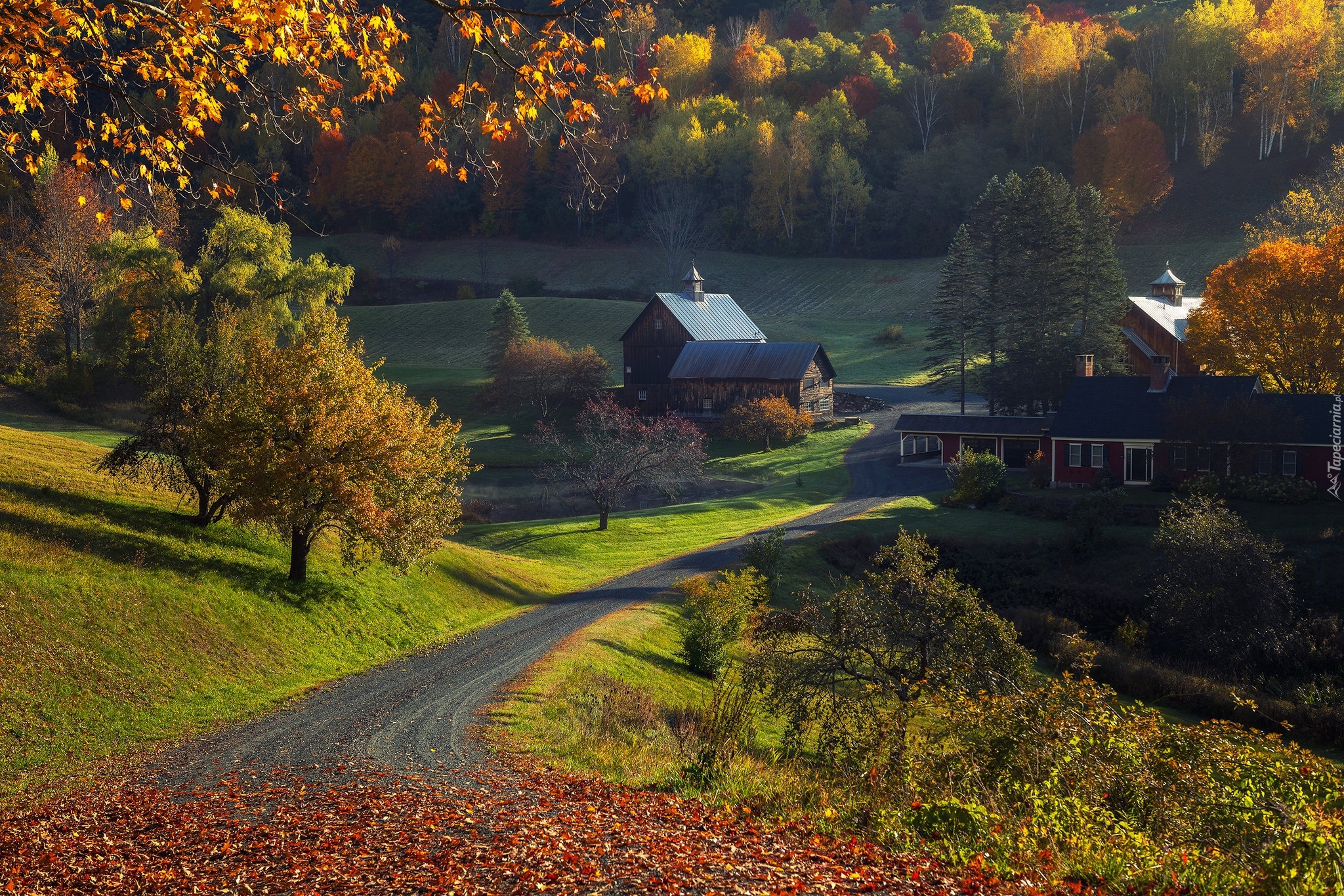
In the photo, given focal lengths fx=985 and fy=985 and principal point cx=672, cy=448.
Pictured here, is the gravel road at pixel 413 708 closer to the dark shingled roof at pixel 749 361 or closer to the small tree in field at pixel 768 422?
the small tree in field at pixel 768 422

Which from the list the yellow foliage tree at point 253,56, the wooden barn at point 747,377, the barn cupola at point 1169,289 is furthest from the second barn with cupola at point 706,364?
the yellow foliage tree at point 253,56

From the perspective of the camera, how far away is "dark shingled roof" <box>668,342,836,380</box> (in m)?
63.4

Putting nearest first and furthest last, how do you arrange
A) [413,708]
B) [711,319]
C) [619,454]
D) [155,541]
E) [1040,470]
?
[413,708] < [155,541] < [619,454] < [1040,470] < [711,319]

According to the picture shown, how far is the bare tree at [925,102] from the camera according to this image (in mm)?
109125

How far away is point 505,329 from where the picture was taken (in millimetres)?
71938

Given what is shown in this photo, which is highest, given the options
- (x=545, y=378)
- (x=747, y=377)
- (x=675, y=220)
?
(x=675, y=220)

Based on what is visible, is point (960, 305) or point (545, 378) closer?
point (960, 305)

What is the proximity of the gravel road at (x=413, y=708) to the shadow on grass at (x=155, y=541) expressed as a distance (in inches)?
143

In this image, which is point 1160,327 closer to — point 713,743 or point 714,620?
point 714,620

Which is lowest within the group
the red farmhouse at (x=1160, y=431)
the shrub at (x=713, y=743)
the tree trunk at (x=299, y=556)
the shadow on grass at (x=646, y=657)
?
the shadow on grass at (x=646, y=657)

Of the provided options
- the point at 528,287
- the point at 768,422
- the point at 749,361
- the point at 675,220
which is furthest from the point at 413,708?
the point at 675,220

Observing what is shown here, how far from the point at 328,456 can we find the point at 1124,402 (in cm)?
3839

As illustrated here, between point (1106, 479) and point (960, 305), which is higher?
point (960, 305)

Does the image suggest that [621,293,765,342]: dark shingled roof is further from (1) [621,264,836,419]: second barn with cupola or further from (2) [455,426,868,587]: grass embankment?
(2) [455,426,868,587]: grass embankment
